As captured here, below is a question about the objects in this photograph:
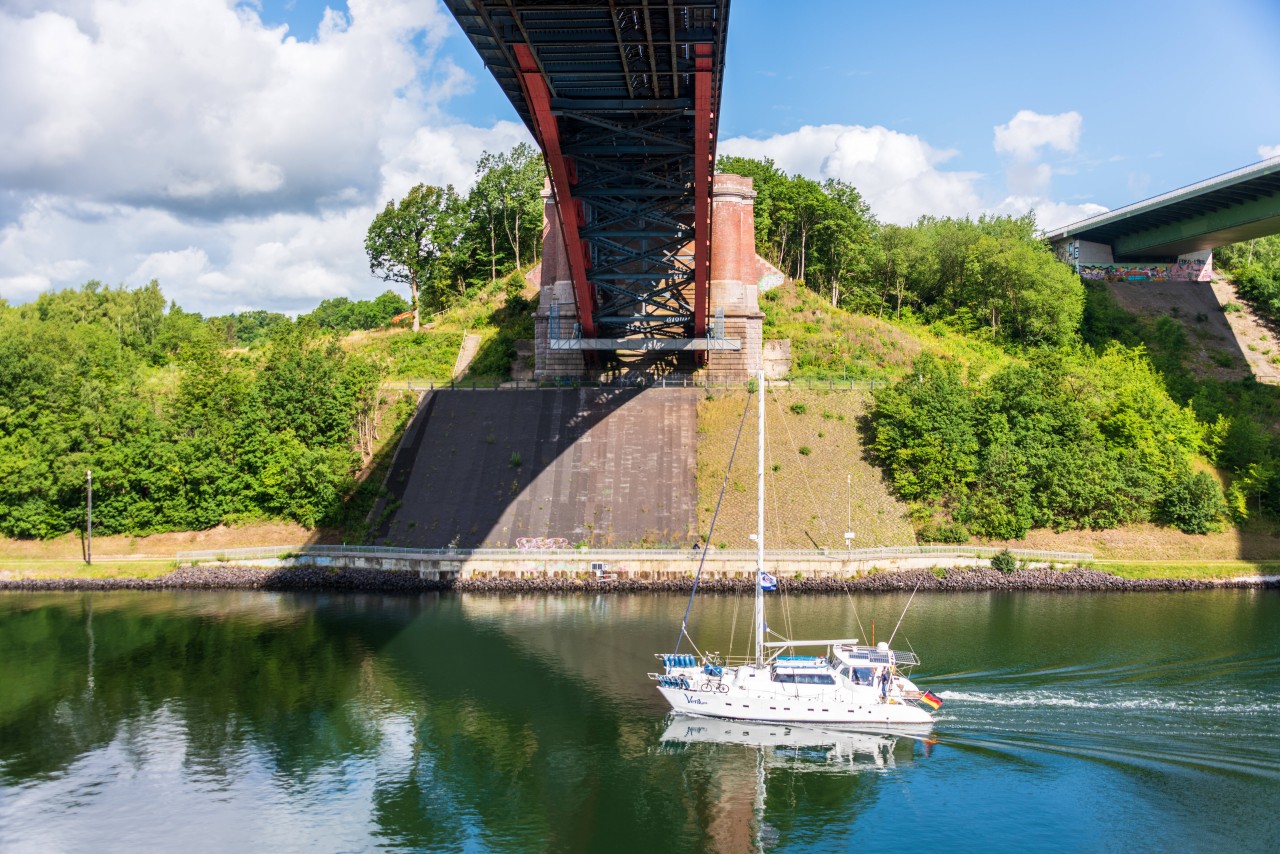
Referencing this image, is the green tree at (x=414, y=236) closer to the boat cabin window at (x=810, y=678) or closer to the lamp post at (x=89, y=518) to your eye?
the lamp post at (x=89, y=518)

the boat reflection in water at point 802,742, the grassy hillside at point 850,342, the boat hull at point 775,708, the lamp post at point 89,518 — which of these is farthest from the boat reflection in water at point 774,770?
the lamp post at point 89,518

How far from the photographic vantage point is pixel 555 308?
159 feet

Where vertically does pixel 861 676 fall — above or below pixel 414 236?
below

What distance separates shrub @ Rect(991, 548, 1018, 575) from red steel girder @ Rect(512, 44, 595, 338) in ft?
66.7

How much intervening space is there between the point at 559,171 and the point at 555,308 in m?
17.0

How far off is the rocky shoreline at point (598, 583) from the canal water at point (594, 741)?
3.35m

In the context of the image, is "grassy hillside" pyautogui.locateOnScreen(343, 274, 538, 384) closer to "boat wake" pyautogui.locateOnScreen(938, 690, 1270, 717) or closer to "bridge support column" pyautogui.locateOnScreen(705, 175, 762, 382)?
"bridge support column" pyautogui.locateOnScreen(705, 175, 762, 382)

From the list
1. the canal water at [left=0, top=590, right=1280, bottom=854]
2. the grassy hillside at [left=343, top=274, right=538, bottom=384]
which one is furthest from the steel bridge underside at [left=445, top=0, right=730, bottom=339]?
the canal water at [left=0, top=590, right=1280, bottom=854]

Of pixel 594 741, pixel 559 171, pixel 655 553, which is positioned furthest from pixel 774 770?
pixel 559 171

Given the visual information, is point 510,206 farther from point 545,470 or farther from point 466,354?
point 545,470

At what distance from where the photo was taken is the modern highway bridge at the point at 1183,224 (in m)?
50.1

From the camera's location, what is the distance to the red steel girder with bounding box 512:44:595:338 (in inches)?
1046

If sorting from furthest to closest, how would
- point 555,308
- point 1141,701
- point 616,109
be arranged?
point 555,308 < point 616,109 < point 1141,701

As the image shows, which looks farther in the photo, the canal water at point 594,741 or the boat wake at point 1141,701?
the boat wake at point 1141,701
